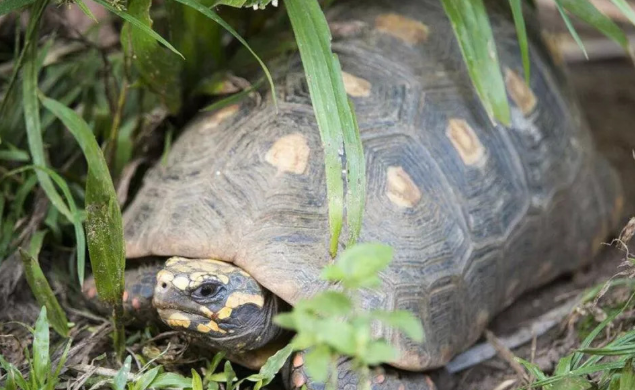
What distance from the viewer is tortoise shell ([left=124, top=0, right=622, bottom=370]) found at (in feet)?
7.59

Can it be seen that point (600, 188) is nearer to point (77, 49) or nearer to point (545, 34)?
point (545, 34)

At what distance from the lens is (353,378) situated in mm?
2191

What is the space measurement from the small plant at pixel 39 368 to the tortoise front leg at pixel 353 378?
63 cm

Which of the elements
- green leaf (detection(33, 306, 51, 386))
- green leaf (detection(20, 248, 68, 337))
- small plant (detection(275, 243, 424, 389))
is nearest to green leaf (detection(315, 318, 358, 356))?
small plant (detection(275, 243, 424, 389))

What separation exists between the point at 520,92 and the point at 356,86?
31.8 inches

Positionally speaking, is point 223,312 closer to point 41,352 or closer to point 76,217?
point 41,352

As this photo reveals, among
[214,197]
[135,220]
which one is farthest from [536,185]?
[135,220]

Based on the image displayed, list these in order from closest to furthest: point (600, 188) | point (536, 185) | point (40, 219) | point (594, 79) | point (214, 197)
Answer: point (214, 197) < point (40, 219) < point (536, 185) < point (600, 188) < point (594, 79)

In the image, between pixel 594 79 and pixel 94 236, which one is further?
pixel 594 79

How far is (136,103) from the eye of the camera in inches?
124

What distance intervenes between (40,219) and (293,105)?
3.11 feet

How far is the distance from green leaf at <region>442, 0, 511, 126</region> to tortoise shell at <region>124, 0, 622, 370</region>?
25 cm

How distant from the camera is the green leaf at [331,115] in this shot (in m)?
2.05

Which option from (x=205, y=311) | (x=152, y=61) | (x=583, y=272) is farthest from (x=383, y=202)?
(x=583, y=272)
